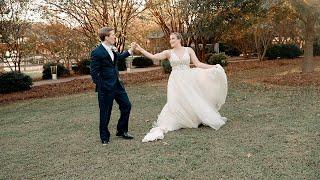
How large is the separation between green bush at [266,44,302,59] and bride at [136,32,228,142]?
1063 inches

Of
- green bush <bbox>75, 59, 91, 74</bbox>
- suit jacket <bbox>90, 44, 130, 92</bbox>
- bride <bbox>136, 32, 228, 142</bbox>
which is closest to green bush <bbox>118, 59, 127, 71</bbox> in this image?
green bush <bbox>75, 59, 91, 74</bbox>

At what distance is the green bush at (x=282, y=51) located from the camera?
3509 centimetres

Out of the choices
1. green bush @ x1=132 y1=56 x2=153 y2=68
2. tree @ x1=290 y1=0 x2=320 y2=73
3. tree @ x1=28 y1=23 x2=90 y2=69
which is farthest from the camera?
green bush @ x1=132 y1=56 x2=153 y2=68

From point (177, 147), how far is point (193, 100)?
1923 mm

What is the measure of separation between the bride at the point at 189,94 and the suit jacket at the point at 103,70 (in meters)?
1.05

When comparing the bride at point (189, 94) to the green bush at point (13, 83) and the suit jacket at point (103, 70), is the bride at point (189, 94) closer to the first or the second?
the suit jacket at point (103, 70)

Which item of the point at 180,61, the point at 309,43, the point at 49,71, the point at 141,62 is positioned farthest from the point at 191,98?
the point at 141,62

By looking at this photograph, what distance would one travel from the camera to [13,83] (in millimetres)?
20281

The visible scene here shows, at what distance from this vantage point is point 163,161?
661 centimetres

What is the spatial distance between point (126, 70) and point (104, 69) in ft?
76.3

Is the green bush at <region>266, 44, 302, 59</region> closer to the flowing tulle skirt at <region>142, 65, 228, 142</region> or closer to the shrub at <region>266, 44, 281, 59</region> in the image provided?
the shrub at <region>266, 44, 281, 59</region>

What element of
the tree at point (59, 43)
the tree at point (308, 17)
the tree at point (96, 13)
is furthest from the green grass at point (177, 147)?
the tree at point (59, 43)

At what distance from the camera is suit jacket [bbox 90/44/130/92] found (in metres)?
7.68

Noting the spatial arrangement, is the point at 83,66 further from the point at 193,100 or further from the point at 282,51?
the point at 193,100
